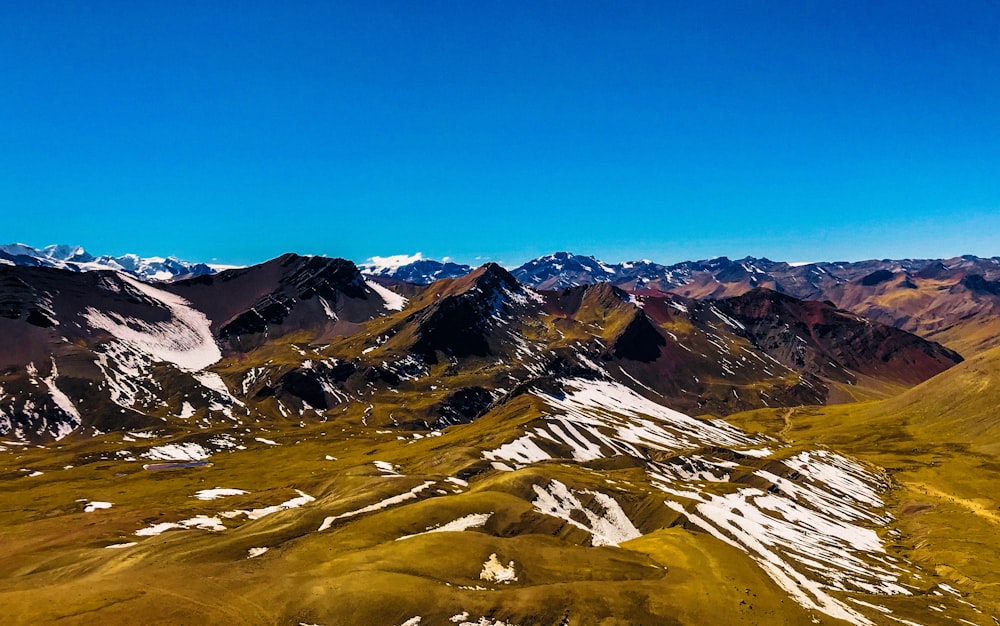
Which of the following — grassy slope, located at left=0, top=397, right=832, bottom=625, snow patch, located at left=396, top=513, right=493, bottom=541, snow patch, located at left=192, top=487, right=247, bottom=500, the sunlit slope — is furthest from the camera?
snow patch, located at left=192, top=487, right=247, bottom=500

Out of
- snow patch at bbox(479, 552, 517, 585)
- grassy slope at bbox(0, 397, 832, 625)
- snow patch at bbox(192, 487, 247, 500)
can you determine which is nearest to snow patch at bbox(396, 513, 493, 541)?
grassy slope at bbox(0, 397, 832, 625)

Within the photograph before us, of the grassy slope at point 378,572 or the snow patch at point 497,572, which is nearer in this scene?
the grassy slope at point 378,572

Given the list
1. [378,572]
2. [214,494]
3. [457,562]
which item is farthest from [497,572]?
[214,494]

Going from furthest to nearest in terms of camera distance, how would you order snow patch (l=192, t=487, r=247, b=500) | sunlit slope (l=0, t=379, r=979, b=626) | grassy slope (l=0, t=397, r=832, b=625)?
1. snow patch (l=192, t=487, r=247, b=500)
2. sunlit slope (l=0, t=379, r=979, b=626)
3. grassy slope (l=0, t=397, r=832, b=625)

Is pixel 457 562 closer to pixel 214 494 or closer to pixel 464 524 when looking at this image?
pixel 464 524

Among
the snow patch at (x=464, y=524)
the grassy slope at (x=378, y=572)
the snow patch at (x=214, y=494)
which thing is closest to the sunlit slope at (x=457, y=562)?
the grassy slope at (x=378, y=572)

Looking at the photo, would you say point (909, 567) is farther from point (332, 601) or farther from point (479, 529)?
point (332, 601)

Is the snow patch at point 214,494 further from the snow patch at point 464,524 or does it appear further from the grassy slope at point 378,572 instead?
the snow patch at point 464,524

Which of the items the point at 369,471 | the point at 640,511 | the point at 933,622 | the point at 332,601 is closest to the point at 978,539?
the point at 933,622

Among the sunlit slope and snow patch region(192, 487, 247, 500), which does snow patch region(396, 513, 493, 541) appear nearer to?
the sunlit slope

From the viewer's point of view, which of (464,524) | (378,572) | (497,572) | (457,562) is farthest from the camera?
(464,524)

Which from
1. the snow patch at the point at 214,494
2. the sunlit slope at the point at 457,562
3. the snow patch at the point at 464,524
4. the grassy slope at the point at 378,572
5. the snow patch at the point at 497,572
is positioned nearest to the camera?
the grassy slope at the point at 378,572
